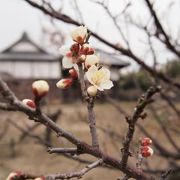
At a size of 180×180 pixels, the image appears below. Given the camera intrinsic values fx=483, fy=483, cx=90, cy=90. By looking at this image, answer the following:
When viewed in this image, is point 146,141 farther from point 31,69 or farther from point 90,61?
point 31,69

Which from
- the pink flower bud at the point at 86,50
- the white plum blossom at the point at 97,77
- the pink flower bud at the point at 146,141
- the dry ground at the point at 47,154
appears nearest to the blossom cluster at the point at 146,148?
the pink flower bud at the point at 146,141

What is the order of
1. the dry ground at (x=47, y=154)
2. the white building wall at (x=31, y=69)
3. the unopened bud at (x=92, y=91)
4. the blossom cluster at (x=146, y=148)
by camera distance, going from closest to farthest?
the unopened bud at (x=92, y=91)
the blossom cluster at (x=146, y=148)
the dry ground at (x=47, y=154)
the white building wall at (x=31, y=69)

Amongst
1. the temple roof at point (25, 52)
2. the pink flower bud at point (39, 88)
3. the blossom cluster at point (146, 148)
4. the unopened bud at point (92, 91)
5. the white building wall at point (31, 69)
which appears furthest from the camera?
the temple roof at point (25, 52)

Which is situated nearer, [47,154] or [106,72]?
[106,72]

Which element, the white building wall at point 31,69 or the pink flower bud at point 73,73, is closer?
the pink flower bud at point 73,73

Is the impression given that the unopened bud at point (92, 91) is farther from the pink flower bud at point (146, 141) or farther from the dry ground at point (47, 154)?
the dry ground at point (47, 154)

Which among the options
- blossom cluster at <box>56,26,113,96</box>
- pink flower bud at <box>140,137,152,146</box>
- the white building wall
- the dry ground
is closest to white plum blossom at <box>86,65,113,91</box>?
blossom cluster at <box>56,26,113,96</box>

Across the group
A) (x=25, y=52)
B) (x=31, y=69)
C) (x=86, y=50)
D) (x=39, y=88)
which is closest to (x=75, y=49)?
(x=86, y=50)

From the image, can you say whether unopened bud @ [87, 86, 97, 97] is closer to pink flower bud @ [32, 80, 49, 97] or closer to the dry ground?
pink flower bud @ [32, 80, 49, 97]

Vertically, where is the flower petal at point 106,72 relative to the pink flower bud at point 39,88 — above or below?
below
